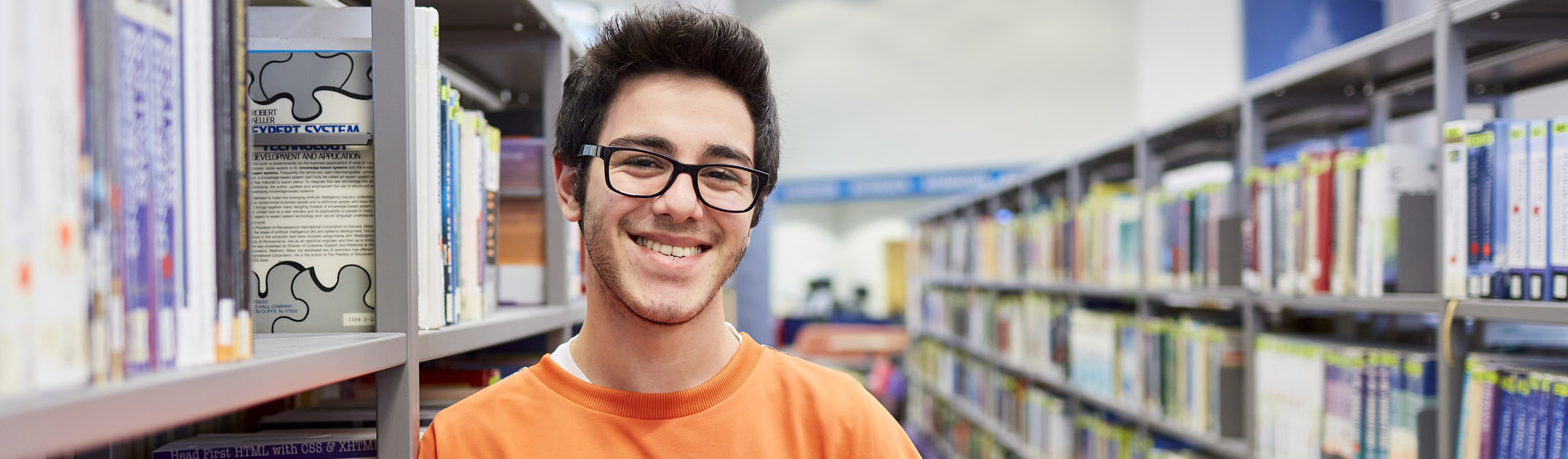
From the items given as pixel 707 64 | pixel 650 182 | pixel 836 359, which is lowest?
pixel 836 359

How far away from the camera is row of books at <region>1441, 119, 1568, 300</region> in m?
1.52

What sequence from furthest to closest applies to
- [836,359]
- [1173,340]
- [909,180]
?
[909,180] → [836,359] → [1173,340]

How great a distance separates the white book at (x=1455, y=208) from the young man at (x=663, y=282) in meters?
1.16

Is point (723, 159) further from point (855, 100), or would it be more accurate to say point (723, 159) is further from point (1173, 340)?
point (855, 100)

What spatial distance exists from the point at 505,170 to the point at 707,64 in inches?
21.6

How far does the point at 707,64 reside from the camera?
1.23m

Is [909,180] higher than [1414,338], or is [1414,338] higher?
[909,180]

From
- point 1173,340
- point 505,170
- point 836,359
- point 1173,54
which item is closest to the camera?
point 505,170

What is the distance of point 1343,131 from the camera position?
10.2ft

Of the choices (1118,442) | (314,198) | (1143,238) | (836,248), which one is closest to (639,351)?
(314,198)

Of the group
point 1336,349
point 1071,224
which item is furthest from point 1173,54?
point 1336,349

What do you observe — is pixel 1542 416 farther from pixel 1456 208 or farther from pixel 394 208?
pixel 394 208

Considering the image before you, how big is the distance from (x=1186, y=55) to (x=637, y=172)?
5676 mm

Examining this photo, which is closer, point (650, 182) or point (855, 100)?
point (650, 182)
